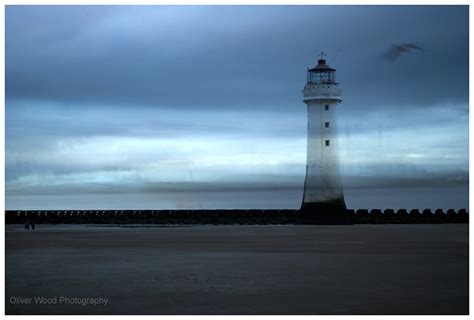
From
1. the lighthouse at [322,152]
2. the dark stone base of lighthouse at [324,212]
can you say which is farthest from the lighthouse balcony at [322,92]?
the dark stone base of lighthouse at [324,212]

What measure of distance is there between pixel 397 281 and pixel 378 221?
1031 inches

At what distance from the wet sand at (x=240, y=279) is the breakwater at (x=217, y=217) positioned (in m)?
20.8

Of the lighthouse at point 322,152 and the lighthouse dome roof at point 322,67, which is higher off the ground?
the lighthouse dome roof at point 322,67

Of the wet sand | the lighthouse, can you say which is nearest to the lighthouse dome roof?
the lighthouse

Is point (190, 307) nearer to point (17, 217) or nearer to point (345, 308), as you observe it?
point (345, 308)

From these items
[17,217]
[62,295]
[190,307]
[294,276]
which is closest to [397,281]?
[294,276]

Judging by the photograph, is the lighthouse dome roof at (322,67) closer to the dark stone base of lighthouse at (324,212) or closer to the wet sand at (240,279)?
the dark stone base of lighthouse at (324,212)

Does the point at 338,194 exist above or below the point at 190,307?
above

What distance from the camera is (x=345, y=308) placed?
27.1 ft

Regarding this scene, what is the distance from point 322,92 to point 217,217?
12.1 meters

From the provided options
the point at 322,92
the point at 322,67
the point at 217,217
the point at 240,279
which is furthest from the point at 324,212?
the point at 240,279

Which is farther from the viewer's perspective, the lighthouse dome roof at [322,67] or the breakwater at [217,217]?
the breakwater at [217,217]

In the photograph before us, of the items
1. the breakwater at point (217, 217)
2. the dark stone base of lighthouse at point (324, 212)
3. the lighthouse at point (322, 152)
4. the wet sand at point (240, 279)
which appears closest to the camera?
the wet sand at point (240, 279)

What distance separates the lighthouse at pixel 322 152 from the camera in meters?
29.1
